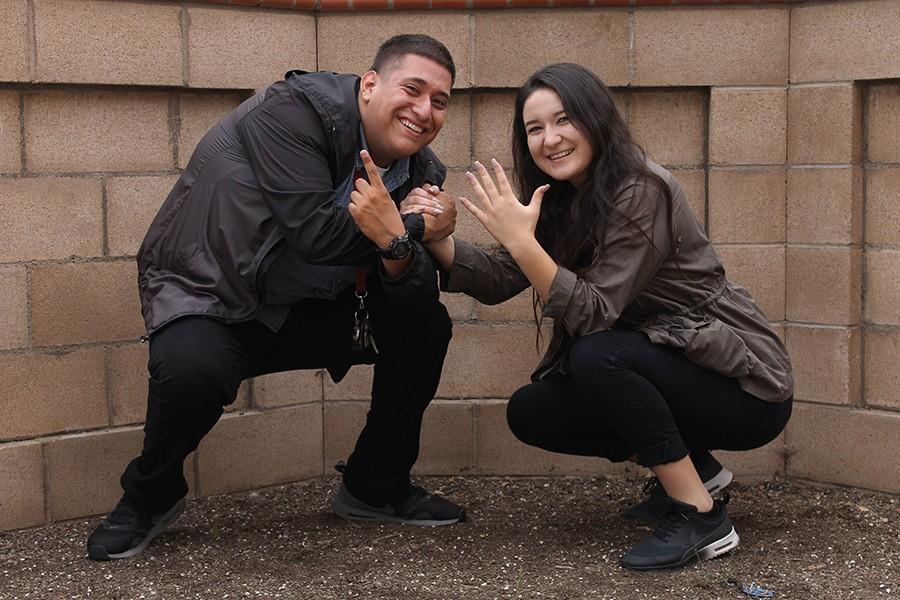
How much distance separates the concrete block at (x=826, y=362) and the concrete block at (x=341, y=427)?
1.53 meters

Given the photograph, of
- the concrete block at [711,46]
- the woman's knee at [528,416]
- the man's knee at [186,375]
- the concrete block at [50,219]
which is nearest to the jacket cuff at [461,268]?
the woman's knee at [528,416]

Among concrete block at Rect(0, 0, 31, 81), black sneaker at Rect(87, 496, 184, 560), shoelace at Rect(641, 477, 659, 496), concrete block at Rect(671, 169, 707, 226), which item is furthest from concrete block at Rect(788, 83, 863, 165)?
concrete block at Rect(0, 0, 31, 81)

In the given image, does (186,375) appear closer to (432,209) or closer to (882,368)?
(432,209)

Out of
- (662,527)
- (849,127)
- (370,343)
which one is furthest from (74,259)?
(849,127)

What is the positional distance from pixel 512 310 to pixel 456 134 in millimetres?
652

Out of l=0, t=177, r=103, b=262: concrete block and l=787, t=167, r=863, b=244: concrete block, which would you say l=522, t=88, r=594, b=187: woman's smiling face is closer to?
l=787, t=167, r=863, b=244: concrete block

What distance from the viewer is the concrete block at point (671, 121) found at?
15.1 ft

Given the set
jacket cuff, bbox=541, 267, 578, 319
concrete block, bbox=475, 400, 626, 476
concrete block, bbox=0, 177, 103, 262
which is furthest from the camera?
concrete block, bbox=475, 400, 626, 476

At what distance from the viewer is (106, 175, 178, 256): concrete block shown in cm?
427

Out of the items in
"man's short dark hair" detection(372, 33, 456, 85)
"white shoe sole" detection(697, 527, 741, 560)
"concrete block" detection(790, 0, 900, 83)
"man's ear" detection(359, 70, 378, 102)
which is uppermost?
"concrete block" detection(790, 0, 900, 83)

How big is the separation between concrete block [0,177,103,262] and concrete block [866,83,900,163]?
2.53 meters

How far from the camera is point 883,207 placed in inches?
173

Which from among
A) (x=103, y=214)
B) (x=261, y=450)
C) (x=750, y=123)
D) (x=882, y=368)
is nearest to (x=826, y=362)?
(x=882, y=368)

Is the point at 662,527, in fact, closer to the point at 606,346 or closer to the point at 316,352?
the point at 606,346
